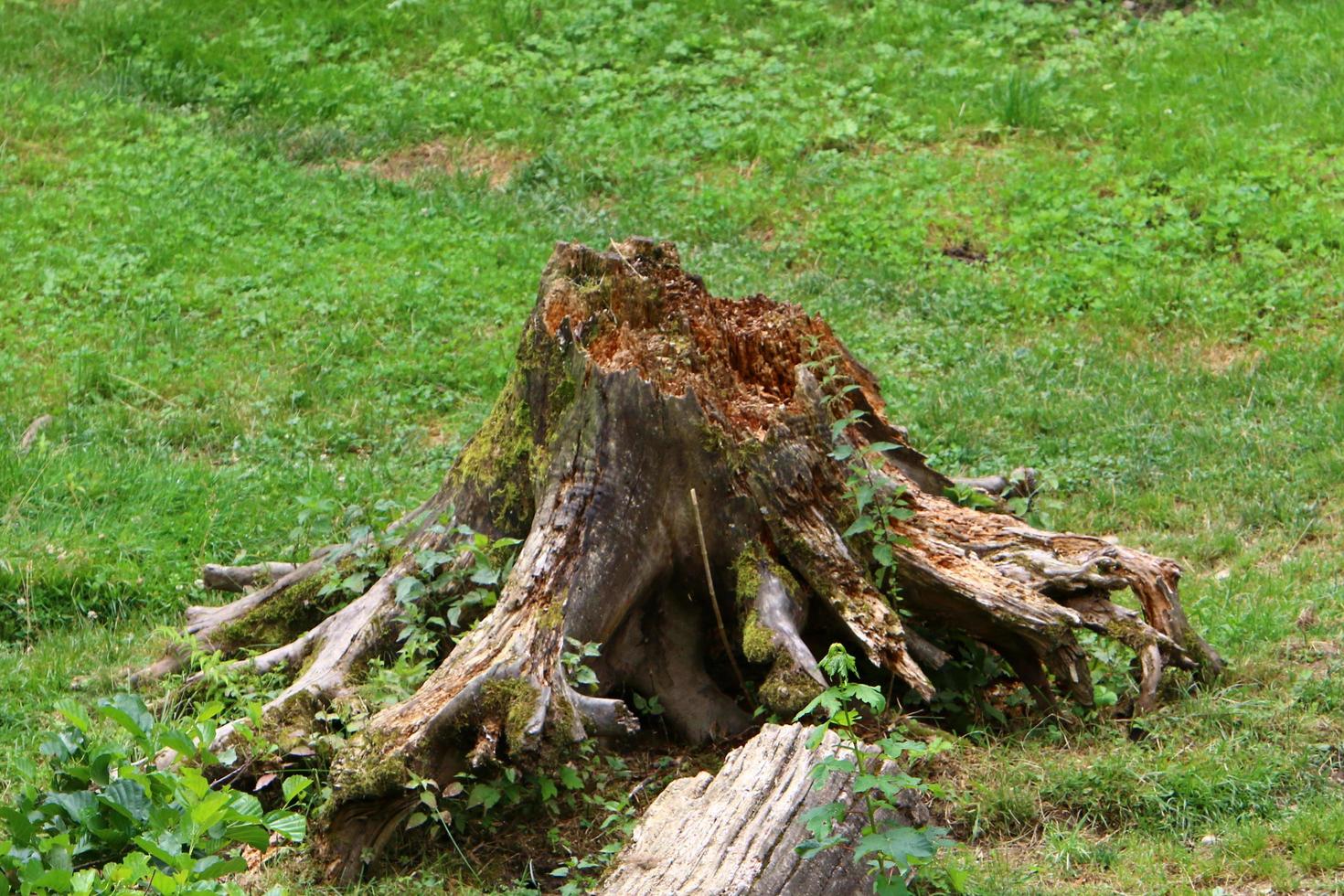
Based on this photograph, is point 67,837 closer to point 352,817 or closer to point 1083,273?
point 352,817

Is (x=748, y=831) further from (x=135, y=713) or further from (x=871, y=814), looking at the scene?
(x=135, y=713)

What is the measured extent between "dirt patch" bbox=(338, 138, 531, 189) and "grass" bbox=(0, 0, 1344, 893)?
4cm

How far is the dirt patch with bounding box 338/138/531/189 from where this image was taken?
1189cm

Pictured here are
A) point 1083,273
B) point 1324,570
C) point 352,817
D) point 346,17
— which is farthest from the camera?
point 346,17

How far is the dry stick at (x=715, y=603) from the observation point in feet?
16.3

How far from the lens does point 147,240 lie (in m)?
10.6

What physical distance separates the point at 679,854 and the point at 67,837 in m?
1.49

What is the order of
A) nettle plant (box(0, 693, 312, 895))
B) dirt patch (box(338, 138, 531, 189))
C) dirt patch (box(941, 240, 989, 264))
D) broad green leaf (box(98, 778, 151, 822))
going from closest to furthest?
nettle plant (box(0, 693, 312, 895)) → broad green leaf (box(98, 778, 151, 822)) → dirt patch (box(941, 240, 989, 264)) → dirt patch (box(338, 138, 531, 189))

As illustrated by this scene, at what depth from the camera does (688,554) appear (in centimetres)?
509

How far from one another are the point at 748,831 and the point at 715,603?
1.17 meters

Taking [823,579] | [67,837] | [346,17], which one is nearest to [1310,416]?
[823,579]

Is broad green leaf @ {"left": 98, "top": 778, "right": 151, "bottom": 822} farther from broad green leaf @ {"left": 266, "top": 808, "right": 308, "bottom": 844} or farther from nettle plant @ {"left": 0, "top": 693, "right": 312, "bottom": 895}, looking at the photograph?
broad green leaf @ {"left": 266, "top": 808, "right": 308, "bottom": 844}

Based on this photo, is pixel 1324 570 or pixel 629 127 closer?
pixel 1324 570

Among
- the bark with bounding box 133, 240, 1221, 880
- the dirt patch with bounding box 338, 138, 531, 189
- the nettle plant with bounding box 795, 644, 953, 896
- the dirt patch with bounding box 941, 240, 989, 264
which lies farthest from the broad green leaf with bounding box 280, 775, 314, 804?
the dirt patch with bounding box 338, 138, 531, 189
